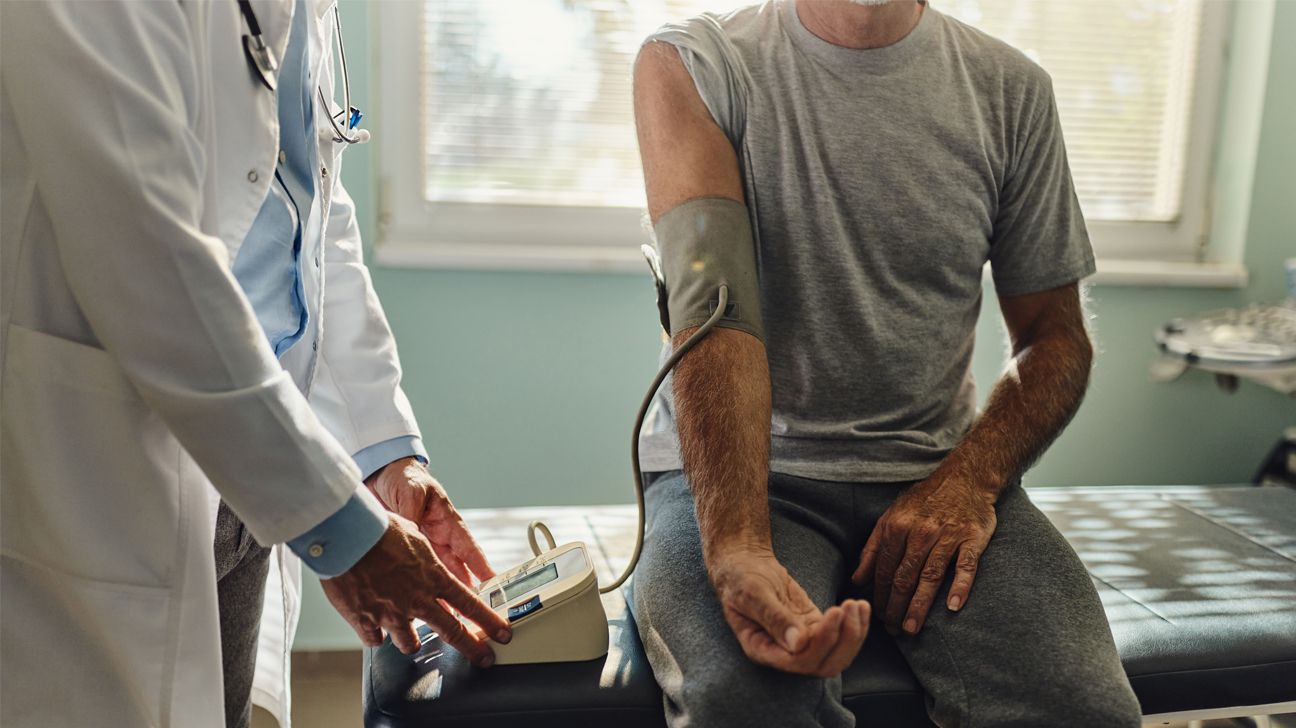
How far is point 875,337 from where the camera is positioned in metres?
1.29

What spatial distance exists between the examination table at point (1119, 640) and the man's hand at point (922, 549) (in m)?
0.06

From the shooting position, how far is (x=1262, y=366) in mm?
2023

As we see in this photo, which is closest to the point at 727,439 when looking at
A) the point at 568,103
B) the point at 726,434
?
the point at 726,434

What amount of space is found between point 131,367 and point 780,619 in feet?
1.95

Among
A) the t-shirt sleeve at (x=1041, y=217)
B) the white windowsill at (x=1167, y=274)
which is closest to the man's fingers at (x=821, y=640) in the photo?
the t-shirt sleeve at (x=1041, y=217)

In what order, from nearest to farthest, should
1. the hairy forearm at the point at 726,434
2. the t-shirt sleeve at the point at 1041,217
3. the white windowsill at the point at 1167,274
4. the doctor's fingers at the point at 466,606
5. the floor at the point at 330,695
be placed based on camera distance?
1. the doctor's fingers at the point at 466,606
2. the hairy forearm at the point at 726,434
3. the t-shirt sleeve at the point at 1041,217
4. the floor at the point at 330,695
5. the white windowsill at the point at 1167,274

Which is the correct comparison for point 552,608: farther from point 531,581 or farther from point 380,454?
point 380,454

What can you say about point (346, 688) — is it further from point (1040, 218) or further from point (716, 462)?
point (1040, 218)

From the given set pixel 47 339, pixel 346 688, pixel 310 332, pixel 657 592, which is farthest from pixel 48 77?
pixel 346 688

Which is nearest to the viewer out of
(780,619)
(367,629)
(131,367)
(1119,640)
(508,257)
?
(131,367)

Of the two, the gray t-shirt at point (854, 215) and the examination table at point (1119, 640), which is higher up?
the gray t-shirt at point (854, 215)

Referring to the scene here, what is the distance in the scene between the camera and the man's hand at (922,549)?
3.74ft

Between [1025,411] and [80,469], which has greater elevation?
[80,469]

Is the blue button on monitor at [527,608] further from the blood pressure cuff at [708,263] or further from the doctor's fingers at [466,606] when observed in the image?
the blood pressure cuff at [708,263]
